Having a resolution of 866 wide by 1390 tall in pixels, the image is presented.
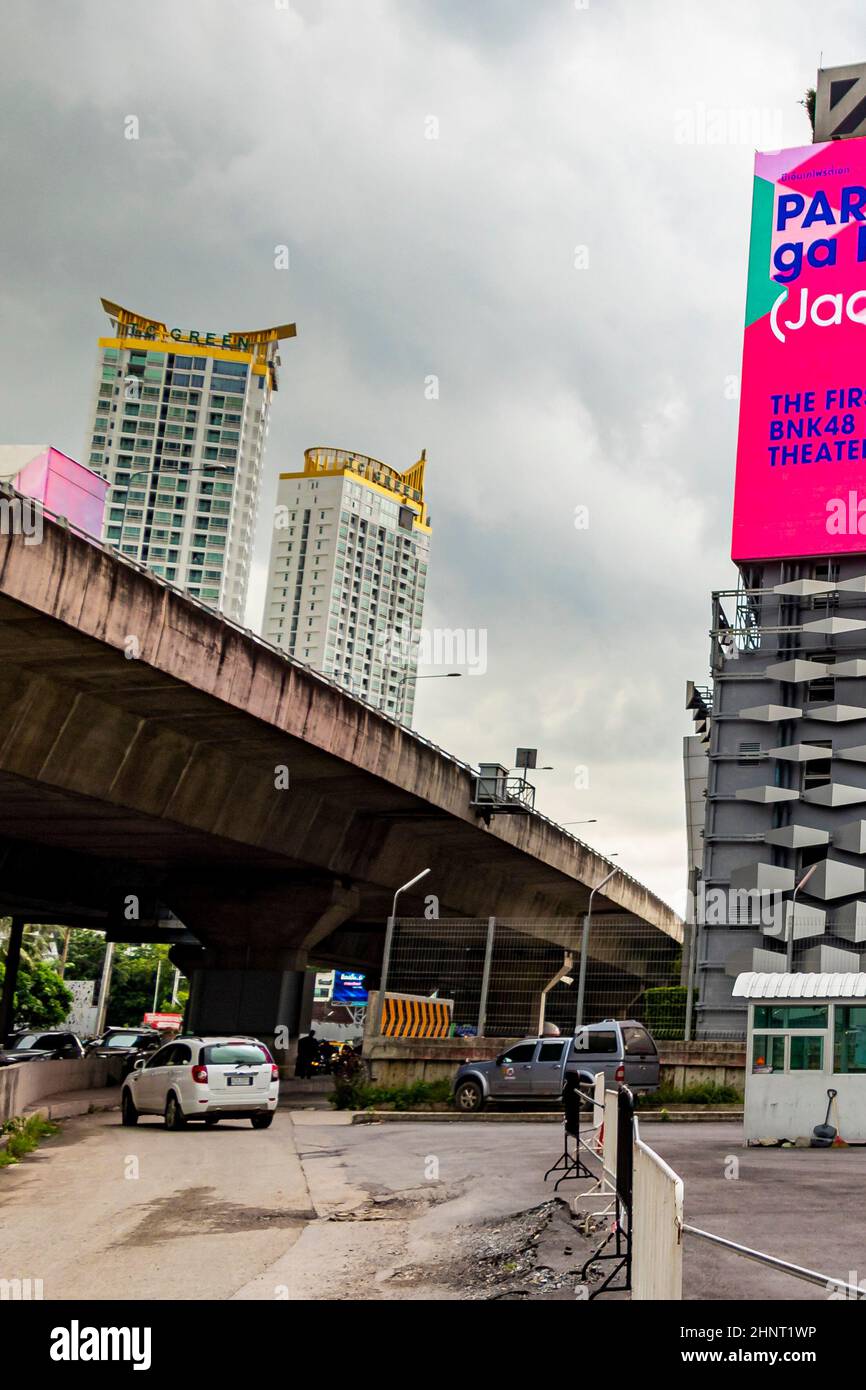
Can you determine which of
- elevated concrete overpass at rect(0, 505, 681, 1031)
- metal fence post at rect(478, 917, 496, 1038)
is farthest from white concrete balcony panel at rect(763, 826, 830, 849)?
metal fence post at rect(478, 917, 496, 1038)

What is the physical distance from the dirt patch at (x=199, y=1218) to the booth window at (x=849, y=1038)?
1034cm

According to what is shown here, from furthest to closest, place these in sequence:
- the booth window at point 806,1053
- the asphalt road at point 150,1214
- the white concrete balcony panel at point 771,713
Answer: the white concrete balcony panel at point 771,713
the booth window at point 806,1053
the asphalt road at point 150,1214

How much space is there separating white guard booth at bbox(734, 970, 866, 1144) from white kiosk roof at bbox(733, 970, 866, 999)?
2 cm

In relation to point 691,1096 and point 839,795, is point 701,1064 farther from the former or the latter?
point 839,795

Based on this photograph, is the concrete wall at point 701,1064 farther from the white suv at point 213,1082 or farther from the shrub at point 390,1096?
the white suv at point 213,1082

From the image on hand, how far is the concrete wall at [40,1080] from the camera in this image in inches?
928

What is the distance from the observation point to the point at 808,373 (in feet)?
181

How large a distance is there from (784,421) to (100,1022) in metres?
65.8

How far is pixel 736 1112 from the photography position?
2872cm

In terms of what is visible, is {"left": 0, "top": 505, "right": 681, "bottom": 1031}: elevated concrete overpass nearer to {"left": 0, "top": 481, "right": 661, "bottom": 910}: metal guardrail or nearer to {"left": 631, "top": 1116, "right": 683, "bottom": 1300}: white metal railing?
{"left": 0, "top": 481, "right": 661, "bottom": 910}: metal guardrail

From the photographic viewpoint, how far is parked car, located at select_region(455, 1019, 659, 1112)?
2770cm

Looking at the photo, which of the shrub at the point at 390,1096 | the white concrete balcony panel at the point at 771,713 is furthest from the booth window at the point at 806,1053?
the white concrete balcony panel at the point at 771,713

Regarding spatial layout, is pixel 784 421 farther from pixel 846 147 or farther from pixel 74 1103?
pixel 74 1103
